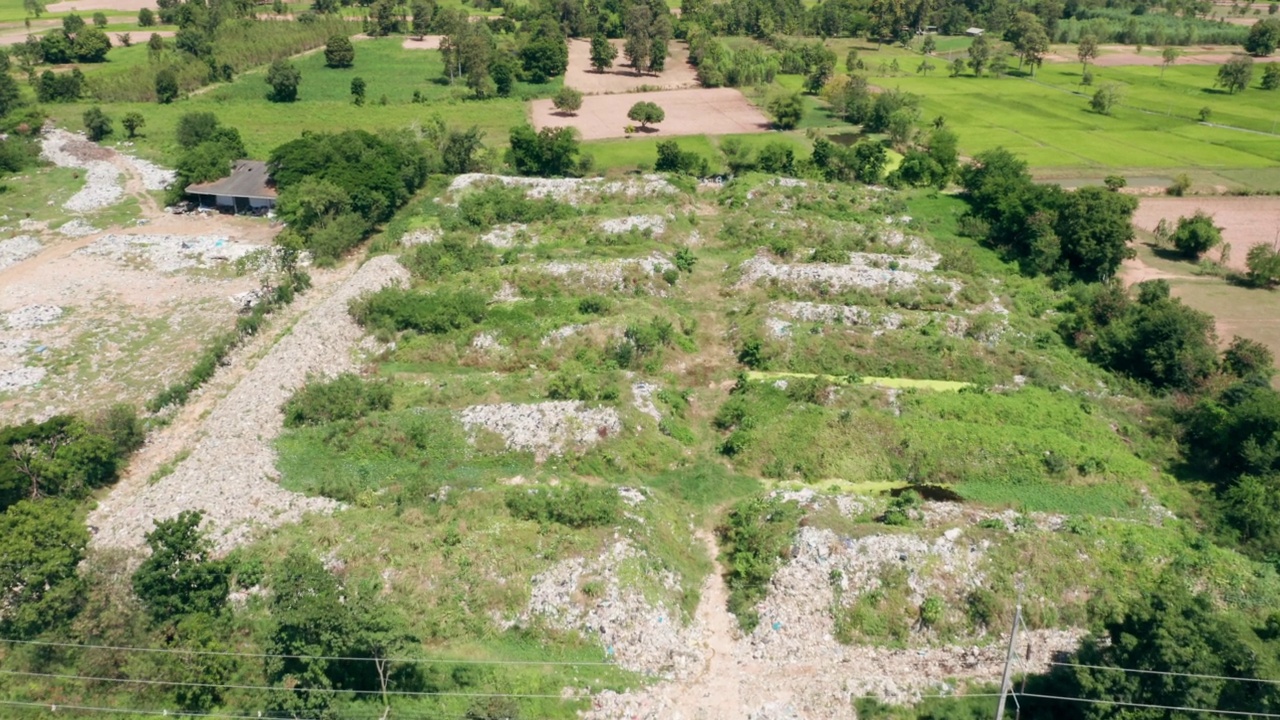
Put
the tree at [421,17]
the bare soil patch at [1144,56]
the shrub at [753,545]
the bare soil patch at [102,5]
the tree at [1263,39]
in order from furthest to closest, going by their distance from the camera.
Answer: the bare soil patch at [102,5]
the tree at [421,17]
the bare soil patch at [1144,56]
the tree at [1263,39]
the shrub at [753,545]

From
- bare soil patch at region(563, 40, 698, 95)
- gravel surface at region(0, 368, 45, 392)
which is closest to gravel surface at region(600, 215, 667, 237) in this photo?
gravel surface at region(0, 368, 45, 392)

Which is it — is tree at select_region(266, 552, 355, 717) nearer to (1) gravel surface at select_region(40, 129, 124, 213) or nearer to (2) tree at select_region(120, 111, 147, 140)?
(1) gravel surface at select_region(40, 129, 124, 213)

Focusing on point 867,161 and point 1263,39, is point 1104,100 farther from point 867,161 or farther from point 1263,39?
point 1263,39

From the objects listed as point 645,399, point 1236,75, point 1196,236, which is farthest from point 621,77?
point 645,399

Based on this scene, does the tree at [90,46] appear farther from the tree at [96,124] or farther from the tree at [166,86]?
the tree at [96,124]

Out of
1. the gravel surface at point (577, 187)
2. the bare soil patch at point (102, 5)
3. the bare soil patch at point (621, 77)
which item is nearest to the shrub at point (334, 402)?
the gravel surface at point (577, 187)

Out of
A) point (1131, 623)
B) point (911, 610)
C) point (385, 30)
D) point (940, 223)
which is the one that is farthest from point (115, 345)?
point (385, 30)
